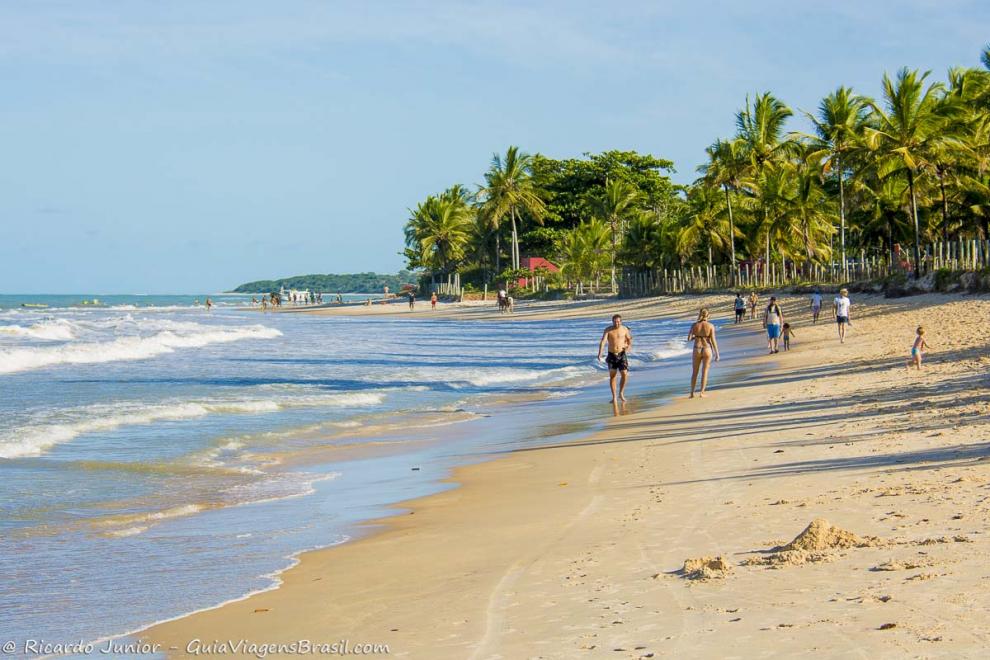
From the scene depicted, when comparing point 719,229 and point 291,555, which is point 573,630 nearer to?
point 291,555

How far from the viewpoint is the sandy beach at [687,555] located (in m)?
4.84

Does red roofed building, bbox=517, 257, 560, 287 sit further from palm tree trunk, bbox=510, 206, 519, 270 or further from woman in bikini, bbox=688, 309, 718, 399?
woman in bikini, bbox=688, 309, 718, 399

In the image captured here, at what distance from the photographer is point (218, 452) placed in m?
13.4

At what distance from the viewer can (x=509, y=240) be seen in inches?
3617

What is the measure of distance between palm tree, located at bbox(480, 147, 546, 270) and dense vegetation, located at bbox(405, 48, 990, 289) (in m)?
0.11

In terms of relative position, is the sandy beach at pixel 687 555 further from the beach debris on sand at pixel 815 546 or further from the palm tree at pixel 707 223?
the palm tree at pixel 707 223

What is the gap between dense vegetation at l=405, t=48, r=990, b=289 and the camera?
4216 centimetres

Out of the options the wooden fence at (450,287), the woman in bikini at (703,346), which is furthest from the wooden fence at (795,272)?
the wooden fence at (450,287)

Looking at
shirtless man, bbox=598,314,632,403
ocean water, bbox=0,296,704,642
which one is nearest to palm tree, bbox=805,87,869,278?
ocean water, bbox=0,296,704,642

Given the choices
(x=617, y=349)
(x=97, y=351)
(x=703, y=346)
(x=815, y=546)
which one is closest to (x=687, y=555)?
(x=815, y=546)

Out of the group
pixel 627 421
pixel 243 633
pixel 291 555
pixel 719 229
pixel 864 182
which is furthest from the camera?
pixel 719 229

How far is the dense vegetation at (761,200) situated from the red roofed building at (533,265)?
0.84m

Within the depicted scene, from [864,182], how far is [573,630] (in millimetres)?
52928

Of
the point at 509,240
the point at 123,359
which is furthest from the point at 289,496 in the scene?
the point at 509,240
